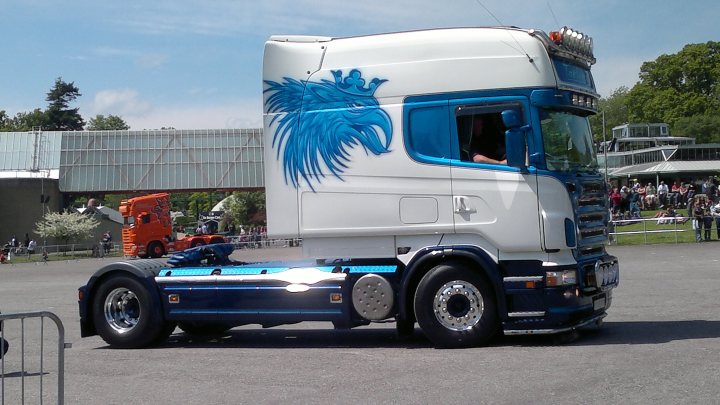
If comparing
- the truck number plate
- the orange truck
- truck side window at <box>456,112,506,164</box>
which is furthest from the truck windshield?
the orange truck

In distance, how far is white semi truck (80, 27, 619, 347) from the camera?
10516 mm

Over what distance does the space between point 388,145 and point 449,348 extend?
8.37 feet

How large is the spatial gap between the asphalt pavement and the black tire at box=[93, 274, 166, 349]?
0.23m

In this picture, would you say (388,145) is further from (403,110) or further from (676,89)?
(676,89)

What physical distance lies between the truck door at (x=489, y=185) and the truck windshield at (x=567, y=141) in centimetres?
32

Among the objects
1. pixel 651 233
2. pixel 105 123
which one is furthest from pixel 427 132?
pixel 105 123

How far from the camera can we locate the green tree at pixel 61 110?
127625mm

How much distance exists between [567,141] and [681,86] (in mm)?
98536

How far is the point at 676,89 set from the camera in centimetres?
10294

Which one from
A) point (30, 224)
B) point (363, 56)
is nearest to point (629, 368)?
point (363, 56)

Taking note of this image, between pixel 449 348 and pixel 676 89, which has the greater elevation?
pixel 676 89

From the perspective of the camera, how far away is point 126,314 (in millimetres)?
12227

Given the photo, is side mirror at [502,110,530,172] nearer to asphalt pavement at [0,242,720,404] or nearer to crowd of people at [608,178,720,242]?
asphalt pavement at [0,242,720,404]

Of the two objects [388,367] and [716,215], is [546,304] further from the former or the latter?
[716,215]
